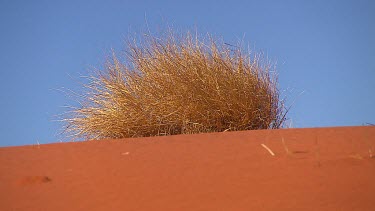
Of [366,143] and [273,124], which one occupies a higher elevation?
[273,124]

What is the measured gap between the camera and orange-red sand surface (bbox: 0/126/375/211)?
1.98m

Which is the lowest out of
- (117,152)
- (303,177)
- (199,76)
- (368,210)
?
(368,210)

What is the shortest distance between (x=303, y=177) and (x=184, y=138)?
56.7 inches

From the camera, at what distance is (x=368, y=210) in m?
1.77

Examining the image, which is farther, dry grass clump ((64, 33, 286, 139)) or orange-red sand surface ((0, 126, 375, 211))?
dry grass clump ((64, 33, 286, 139))

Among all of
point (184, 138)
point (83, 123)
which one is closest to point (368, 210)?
point (184, 138)

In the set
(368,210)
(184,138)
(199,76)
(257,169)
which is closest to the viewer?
(368,210)

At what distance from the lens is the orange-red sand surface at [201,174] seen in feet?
6.50

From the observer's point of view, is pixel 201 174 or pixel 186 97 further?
pixel 186 97

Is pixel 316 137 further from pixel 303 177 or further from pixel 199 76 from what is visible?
pixel 199 76

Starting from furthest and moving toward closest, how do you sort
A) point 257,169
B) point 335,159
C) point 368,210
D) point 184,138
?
point 184,138 → point 335,159 → point 257,169 → point 368,210

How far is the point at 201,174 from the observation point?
242 centimetres

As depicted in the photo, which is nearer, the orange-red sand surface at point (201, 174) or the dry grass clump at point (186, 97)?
the orange-red sand surface at point (201, 174)

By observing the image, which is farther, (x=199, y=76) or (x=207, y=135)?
(x=199, y=76)
